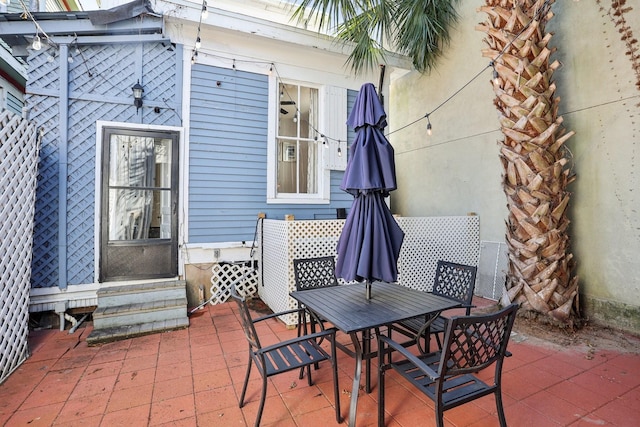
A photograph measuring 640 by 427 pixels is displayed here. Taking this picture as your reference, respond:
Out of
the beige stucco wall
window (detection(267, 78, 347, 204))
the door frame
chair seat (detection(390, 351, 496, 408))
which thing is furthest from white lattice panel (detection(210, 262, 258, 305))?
the beige stucco wall

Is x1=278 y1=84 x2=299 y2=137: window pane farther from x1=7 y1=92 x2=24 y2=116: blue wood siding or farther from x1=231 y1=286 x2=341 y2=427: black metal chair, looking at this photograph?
x1=7 y1=92 x2=24 y2=116: blue wood siding

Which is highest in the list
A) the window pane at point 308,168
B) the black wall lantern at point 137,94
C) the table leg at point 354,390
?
the black wall lantern at point 137,94

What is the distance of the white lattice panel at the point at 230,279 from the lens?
193 inches

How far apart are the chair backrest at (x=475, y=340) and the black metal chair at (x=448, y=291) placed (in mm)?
748

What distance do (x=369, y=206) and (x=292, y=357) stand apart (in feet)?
4.35

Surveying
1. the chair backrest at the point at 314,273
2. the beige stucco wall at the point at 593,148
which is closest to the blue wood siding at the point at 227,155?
the chair backrest at the point at 314,273

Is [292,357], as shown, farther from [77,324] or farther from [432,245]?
[432,245]

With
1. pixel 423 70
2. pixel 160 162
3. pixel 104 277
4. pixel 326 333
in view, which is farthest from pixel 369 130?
pixel 423 70

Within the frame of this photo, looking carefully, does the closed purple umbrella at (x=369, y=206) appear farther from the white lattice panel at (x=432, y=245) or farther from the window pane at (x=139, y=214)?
the window pane at (x=139, y=214)

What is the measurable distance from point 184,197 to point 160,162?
0.62m

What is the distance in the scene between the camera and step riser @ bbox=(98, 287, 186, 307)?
4.00 m

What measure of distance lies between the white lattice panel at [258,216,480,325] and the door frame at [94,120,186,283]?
4.14 ft

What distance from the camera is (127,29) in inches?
169

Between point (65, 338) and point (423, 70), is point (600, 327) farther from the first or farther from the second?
point (65, 338)
